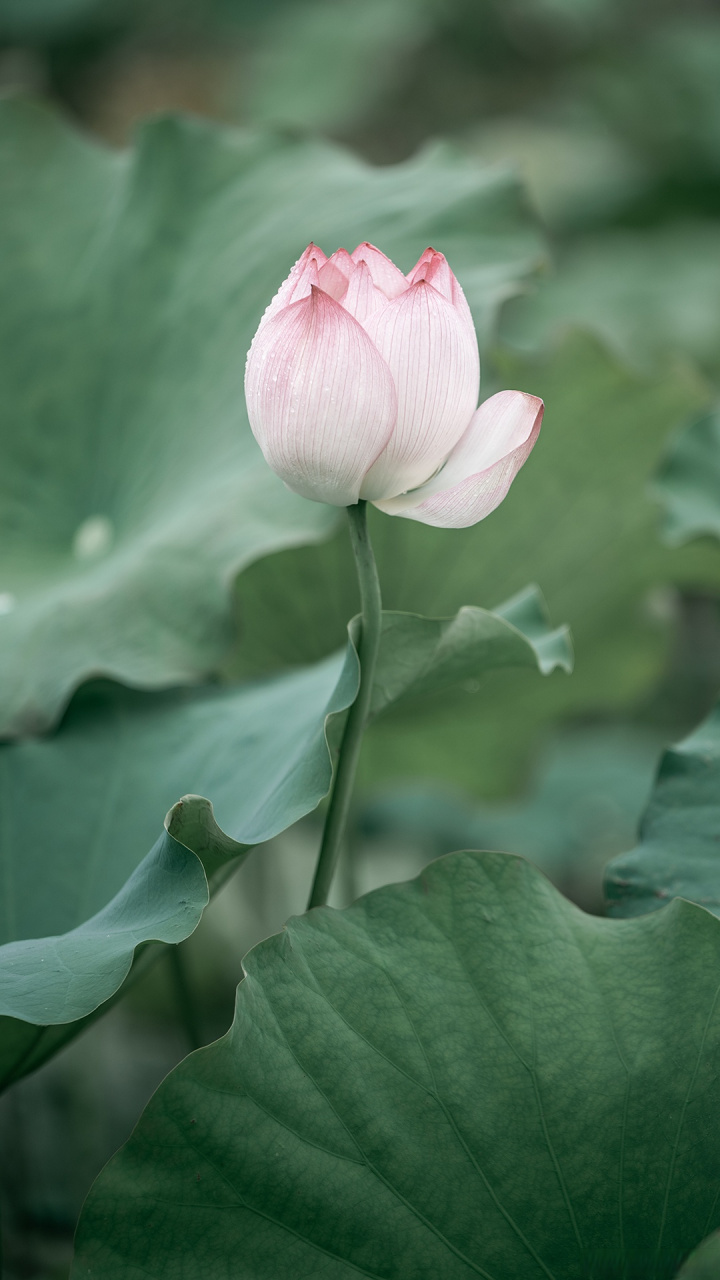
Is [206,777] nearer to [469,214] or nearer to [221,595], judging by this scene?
[221,595]

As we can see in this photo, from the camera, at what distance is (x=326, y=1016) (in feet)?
1.75

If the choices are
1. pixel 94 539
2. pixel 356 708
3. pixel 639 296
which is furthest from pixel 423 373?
pixel 639 296

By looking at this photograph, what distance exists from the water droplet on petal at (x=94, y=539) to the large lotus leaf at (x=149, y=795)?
0.15m

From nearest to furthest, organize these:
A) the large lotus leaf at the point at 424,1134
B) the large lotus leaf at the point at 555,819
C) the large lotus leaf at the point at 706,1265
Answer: the large lotus leaf at the point at 706,1265 → the large lotus leaf at the point at 424,1134 → the large lotus leaf at the point at 555,819

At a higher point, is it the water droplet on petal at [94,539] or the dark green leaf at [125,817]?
the water droplet on petal at [94,539]

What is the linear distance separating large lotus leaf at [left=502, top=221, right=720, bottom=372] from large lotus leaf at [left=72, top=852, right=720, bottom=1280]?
2550 millimetres

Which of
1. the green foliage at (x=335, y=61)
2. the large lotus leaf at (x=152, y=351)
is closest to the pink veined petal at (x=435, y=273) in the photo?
the large lotus leaf at (x=152, y=351)

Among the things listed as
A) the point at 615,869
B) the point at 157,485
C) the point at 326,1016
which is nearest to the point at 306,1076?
the point at 326,1016

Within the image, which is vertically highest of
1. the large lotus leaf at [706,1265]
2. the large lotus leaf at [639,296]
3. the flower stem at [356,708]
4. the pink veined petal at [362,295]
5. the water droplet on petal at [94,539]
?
the large lotus leaf at [639,296]

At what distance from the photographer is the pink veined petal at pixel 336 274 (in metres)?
0.49

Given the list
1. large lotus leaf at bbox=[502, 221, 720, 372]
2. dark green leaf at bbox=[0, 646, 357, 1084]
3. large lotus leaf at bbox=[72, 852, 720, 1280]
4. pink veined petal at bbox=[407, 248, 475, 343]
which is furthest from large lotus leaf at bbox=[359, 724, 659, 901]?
pink veined petal at bbox=[407, 248, 475, 343]

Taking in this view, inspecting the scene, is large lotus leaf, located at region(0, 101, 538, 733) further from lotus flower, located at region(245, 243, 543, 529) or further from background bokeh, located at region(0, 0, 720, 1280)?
lotus flower, located at region(245, 243, 543, 529)

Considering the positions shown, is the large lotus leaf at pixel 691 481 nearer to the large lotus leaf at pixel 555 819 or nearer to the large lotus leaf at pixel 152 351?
the large lotus leaf at pixel 152 351

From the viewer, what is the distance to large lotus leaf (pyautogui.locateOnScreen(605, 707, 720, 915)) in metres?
0.65
